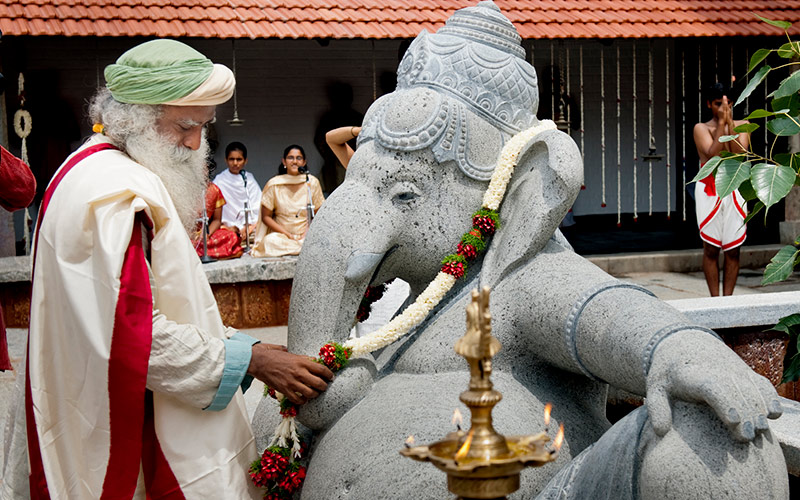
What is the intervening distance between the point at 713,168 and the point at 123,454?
1755mm

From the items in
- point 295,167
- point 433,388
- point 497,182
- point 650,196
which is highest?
point 497,182

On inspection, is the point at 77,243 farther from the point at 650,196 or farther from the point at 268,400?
the point at 650,196

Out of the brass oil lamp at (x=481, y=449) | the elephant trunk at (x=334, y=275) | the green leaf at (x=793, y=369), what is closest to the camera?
the brass oil lamp at (x=481, y=449)

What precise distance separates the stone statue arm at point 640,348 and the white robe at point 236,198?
25.8 feet

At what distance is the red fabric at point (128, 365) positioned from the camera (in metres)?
2.34

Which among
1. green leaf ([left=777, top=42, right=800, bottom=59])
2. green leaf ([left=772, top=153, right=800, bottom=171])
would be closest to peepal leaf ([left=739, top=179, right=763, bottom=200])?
green leaf ([left=772, top=153, right=800, bottom=171])

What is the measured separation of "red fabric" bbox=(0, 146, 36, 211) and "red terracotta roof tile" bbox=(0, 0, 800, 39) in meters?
6.02

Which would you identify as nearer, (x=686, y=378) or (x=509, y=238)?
(x=686, y=378)

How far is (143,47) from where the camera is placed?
8.38 ft

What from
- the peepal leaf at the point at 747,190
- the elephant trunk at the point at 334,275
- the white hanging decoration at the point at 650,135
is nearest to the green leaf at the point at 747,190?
the peepal leaf at the point at 747,190

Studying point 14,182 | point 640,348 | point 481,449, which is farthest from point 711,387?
point 14,182

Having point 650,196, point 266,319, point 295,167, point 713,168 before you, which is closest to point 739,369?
point 713,168

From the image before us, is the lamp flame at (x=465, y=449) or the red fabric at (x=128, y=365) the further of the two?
the red fabric at (x=128, y=365)

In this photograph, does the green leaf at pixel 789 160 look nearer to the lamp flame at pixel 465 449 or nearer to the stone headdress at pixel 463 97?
the stone headdress at pixel 463 97
